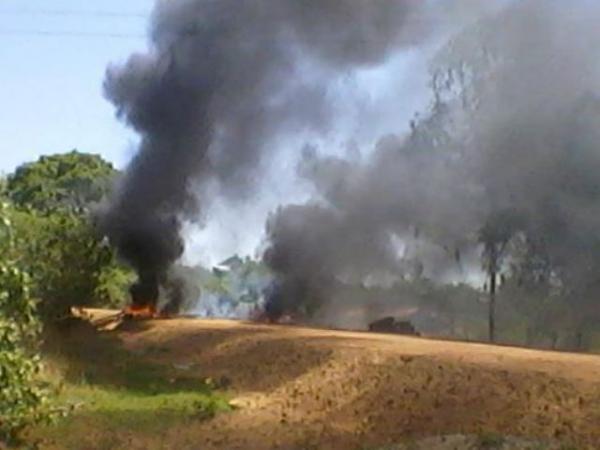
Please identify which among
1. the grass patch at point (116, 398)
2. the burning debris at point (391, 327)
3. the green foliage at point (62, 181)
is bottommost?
the grass patch at point (116, 398)

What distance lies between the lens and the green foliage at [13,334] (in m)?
11.3

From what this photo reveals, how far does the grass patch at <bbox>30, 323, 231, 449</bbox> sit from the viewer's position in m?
15.7

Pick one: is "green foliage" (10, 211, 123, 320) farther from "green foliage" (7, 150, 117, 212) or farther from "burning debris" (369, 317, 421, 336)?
"green foliage" (7, 150, 117, 212)

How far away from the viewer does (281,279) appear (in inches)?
1433

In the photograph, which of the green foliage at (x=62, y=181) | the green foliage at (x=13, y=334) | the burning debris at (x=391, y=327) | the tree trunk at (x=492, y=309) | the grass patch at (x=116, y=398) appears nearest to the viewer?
the green foliage at (x=13, y=334)

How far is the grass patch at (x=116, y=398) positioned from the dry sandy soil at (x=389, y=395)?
484 millimetres

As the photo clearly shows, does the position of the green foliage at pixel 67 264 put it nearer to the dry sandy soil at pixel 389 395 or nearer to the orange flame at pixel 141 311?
the orange flame at pixel 141 311

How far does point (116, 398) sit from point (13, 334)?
737 centimetres

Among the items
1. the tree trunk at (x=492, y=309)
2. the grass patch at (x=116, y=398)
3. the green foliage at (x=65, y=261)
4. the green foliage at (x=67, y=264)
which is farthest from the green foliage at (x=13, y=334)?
the tree trunk at (x=492, y=309)

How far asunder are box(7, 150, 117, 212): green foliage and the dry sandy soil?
2816 centimetres

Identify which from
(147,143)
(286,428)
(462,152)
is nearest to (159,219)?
(147,143)

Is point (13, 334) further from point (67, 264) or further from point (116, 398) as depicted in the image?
point (67, 264)

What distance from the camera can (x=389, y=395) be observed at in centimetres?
1669

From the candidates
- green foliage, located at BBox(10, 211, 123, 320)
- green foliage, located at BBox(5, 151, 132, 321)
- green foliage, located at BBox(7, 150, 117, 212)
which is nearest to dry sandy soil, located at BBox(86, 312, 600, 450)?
green foliage, located at BBox(5, 151, 132, 321)
